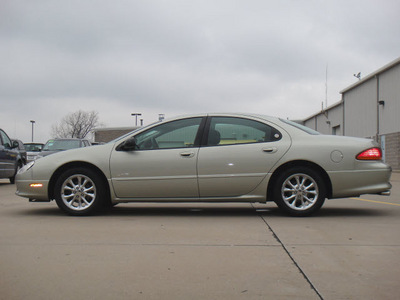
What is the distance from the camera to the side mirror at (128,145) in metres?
7.12

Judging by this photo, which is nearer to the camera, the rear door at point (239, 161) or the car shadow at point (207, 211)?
the rear door at point (239, 161)

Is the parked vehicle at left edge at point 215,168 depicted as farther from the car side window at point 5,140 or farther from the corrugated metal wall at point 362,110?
the corrugated metal wall at point 362,110

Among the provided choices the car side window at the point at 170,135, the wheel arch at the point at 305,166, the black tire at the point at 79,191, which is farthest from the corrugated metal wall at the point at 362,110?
the black tire at the point at 79,191

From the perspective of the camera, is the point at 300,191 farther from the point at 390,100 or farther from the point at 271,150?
the point at 390,100

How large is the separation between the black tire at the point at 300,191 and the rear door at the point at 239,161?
0.90 feet

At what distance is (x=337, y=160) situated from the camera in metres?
6.88

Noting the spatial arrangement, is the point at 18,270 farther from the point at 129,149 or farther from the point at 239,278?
the point at 129,149

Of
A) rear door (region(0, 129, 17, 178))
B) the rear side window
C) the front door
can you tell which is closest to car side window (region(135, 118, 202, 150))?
the front door

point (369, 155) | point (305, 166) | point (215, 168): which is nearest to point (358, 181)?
point (369, 155)

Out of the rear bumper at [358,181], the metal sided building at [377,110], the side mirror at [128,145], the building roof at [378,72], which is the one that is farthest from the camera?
the metal sided building at [377,110]

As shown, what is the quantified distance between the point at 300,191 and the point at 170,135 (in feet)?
6.58

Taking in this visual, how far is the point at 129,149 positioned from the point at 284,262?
11.5 ft

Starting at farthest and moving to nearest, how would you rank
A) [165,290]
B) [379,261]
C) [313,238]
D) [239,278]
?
[313,238] → [379,261] → [239,278] → [165,290]

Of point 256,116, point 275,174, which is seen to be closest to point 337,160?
point 275,174
